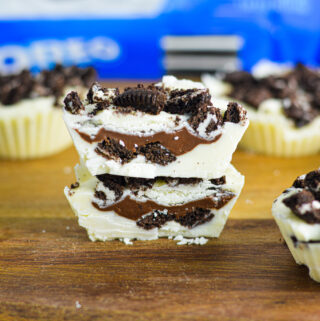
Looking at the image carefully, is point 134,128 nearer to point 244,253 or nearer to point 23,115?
point 244,253

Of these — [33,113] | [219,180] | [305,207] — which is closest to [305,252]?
[305,207]

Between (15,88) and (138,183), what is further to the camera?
(15,88)

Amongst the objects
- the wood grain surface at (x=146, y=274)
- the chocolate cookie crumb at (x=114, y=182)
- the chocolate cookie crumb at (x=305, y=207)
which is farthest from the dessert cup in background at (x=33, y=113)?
the chocolate cookie crumb at (x=305, y=207)

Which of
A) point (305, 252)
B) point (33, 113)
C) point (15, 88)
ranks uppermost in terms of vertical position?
point (15, 88)

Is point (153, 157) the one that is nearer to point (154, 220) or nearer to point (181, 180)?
point (181, 180)

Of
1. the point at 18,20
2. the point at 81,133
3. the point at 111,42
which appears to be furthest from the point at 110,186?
the point at 18,20

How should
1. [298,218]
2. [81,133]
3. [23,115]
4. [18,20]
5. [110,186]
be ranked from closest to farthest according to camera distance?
[298,218]
[81,133]
[110,186]
[23,115]
[18,20]

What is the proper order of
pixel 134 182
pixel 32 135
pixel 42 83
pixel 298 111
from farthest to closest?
pixel 42 83 → pixel 32 135 → pixel 298 111 → pixel 134 182

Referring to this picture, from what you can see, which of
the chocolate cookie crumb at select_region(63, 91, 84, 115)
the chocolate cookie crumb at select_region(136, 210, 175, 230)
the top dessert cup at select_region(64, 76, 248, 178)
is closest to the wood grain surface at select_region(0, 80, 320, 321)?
the chocolate cookie crumb at select_region(136, 210, 175, 230)
